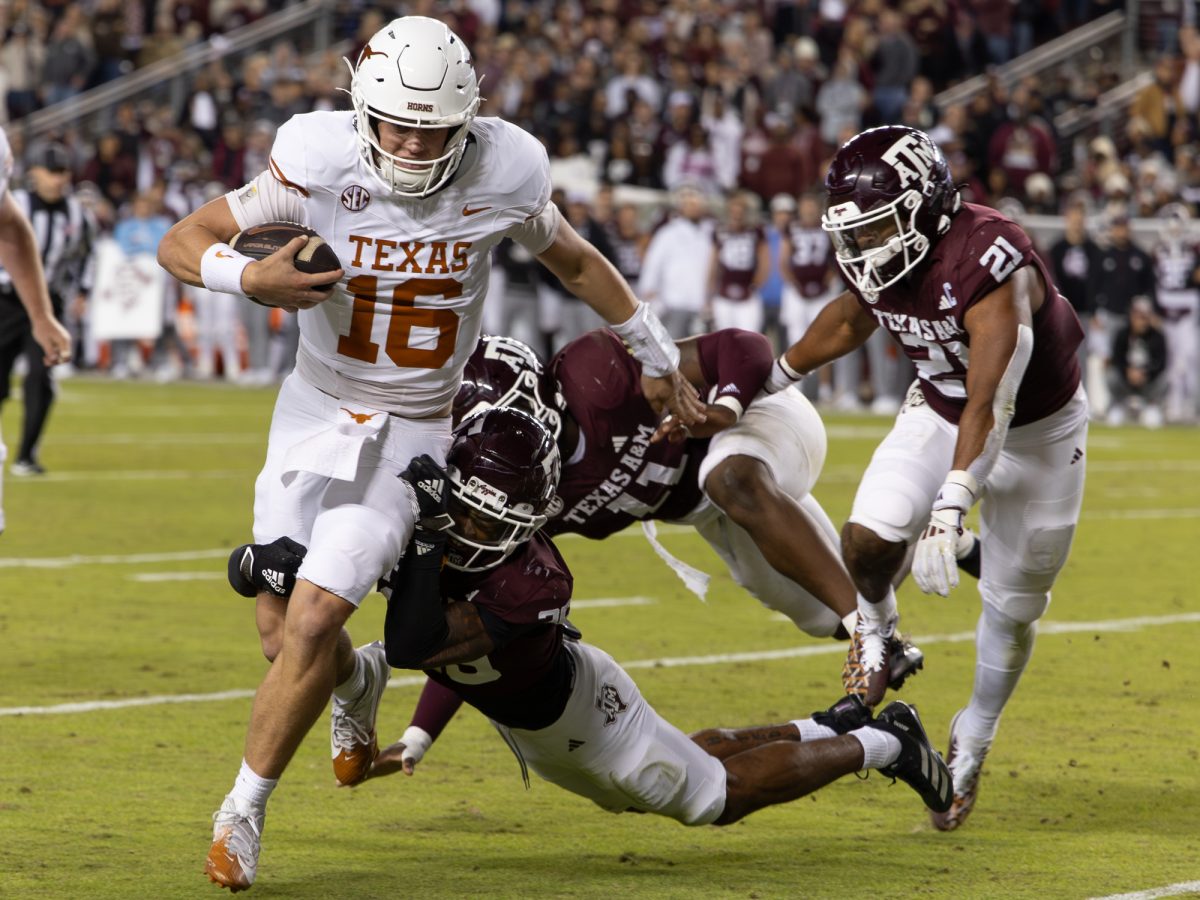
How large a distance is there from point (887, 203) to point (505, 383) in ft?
3.63

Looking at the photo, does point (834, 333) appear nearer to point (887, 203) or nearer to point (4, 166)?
point (887, 203)

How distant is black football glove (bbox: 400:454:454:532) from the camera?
156 inches

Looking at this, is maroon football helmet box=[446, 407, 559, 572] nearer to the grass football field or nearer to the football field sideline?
the grass football field

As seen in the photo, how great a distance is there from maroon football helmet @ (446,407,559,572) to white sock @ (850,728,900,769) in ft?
3.20

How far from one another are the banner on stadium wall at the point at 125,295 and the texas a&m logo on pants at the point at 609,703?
15.2 m

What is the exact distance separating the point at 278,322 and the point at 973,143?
688cm

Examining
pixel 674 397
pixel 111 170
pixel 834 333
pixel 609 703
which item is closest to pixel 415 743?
pixel 609 703

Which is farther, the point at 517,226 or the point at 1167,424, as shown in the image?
the point at 1167,424

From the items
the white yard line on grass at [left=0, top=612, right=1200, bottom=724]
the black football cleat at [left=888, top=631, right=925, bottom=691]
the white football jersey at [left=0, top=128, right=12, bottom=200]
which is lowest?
the white yard line on grass at [left=0, top=612, right=1200, bottom=724]

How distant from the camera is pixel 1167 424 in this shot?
1631 cm

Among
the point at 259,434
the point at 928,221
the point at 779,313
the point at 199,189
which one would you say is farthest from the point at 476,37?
the point at 928,221

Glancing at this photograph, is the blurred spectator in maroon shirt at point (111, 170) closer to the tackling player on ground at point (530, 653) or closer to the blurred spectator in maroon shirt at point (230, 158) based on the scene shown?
the blurred spectator in maroon shirt at point (230, 158)

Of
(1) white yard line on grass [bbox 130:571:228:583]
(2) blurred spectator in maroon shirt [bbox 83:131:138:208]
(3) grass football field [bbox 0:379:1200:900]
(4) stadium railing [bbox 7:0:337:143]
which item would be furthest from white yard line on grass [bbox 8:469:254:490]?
(4) stadium railing [bbox 7:0:337:143]

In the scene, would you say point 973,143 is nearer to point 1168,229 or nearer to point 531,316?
point 1168,229
